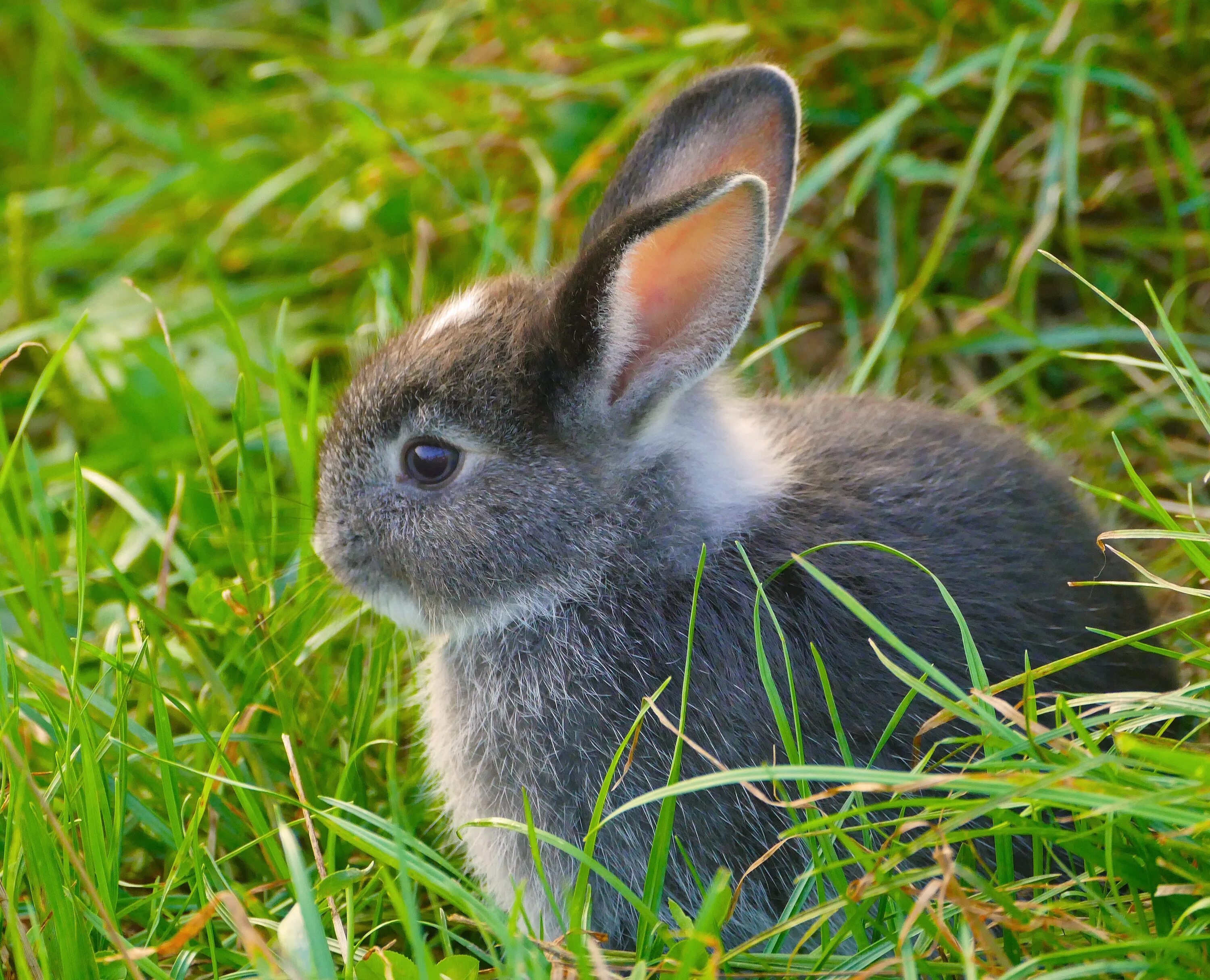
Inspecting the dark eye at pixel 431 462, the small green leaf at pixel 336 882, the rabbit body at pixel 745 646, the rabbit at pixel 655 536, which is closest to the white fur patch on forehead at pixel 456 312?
the rabbit at pixel 655 536

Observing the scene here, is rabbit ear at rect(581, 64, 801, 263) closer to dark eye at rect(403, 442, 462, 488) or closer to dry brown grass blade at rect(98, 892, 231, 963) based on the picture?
dark eye at rect(403, 442, 462, 488)

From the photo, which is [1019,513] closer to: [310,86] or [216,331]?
[216,331]

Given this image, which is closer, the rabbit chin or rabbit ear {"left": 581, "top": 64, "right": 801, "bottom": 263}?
the rabbit chin

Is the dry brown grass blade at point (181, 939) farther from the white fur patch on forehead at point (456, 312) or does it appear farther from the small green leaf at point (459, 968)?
the white fur patch on forehead at point (456, 312)

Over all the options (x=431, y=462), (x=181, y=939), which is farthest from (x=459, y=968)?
(x=431, y=462)

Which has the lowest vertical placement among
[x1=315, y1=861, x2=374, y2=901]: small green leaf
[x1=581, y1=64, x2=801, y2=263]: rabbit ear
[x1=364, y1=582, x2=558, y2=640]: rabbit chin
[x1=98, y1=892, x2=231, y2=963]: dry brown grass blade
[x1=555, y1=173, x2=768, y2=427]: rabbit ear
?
[x1=315, y1=861, x2=374, y2=901]: small green leaf

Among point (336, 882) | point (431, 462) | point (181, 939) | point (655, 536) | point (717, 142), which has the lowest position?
point (336, 882)

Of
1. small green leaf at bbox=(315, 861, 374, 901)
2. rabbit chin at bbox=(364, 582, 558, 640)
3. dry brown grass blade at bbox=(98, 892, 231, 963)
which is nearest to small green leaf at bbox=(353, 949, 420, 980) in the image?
small green leaf at bbox=(315, 861, 374, 901)

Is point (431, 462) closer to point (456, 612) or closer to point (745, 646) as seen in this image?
point (456, 612)
